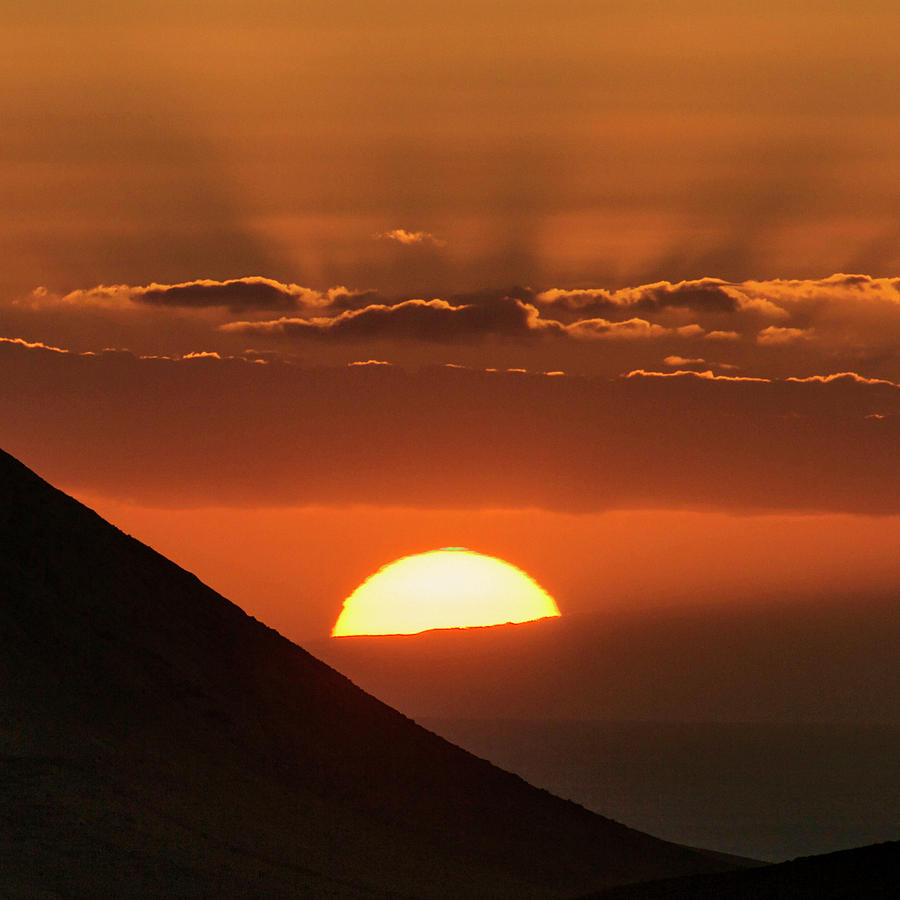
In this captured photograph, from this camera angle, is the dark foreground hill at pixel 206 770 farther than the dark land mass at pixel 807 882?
Yes

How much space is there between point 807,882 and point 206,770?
26.9 meters

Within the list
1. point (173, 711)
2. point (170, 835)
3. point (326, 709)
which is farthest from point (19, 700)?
point (326, 709)

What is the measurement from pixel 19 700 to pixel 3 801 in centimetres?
927

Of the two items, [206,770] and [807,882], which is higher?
[206,770]

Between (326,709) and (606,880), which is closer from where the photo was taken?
(606,880)

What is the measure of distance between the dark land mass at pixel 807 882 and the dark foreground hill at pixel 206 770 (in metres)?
13.1

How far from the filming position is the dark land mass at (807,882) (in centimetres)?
3909

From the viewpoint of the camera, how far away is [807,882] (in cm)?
4009

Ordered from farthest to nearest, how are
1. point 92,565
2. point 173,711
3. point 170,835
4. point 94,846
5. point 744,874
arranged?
point 92,565 → point 173,711 → point 170,835 → point 94,846 → point 744,874

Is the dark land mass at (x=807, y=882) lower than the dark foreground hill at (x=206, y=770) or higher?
lower

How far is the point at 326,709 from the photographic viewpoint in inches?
2872

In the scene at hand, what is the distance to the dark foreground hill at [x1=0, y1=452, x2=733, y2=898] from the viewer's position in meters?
50.4

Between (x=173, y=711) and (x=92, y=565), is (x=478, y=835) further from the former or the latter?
(x=92, y=565)

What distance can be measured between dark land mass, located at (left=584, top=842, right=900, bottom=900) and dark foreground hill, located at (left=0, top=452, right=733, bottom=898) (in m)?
13.1
